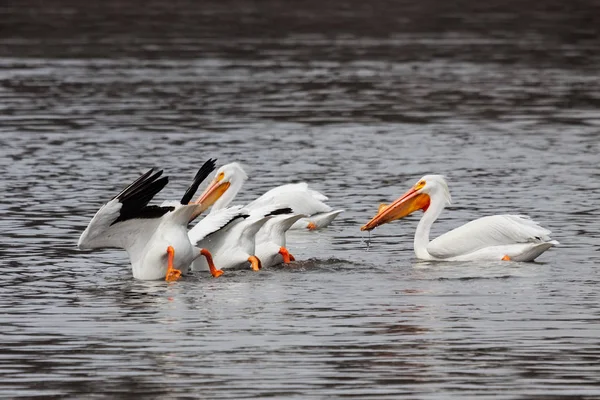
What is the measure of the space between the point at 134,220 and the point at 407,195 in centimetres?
258

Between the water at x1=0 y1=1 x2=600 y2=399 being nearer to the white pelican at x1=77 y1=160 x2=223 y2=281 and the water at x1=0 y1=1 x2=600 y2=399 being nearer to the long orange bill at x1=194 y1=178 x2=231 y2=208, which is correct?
the white pelican at x1=77 y1=160 x2=223 y2=281

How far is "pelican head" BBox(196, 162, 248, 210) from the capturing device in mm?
14148

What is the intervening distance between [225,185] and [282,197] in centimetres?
73

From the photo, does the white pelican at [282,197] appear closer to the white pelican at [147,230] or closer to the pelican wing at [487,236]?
the white pelican at [147,230]

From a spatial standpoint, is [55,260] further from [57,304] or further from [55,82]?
[55,82]

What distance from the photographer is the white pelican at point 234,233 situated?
12328 millimetres

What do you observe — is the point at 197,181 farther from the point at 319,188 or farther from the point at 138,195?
the point at 319,188

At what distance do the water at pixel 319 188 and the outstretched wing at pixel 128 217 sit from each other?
0.35m

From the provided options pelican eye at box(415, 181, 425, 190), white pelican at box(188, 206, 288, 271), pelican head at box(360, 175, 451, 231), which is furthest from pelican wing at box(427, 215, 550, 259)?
white pelican at box(188, 206, 288, 271)

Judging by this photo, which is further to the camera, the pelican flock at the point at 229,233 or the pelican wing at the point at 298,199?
the pelican wing at the point at 298,199

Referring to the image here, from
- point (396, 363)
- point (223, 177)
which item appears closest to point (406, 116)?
point (223, 177)

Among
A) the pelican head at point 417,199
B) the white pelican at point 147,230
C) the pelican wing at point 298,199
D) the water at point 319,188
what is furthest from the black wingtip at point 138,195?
the pelican wing at point 298,199

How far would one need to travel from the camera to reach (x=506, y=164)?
18.4 meters

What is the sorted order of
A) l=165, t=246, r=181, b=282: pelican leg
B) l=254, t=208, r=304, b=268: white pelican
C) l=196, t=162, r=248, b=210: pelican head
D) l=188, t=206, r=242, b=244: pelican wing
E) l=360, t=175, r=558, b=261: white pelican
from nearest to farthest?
l=165, t=246, r=181, b=282: pelican leg
l=188, t=206, r=242, b=244: pelican wing
l=360, t=175, r=558, b=261: white pelican
l=254, t=208, r=304, b=268: white pelican
l=196, t=162, r=248, b=210: pelican head
